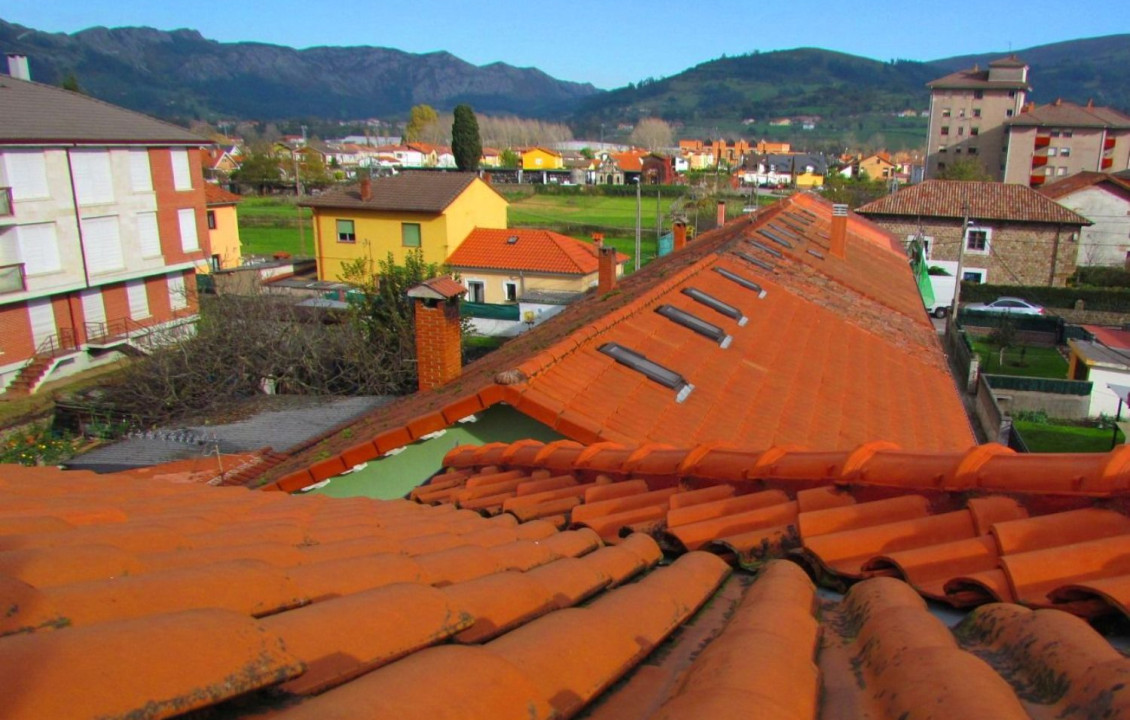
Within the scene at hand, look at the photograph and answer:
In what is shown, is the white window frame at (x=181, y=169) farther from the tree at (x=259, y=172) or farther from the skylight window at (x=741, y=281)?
the tree at (x=259, y=172)

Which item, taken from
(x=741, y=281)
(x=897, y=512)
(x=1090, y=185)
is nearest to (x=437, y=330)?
(x=741, y=281)

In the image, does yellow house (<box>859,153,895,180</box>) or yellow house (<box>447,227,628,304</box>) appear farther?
yellow house (<box>859,153,895,180</box>)

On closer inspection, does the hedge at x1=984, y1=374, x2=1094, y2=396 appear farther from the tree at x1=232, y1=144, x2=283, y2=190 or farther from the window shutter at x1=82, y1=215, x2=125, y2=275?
the tree at x1=232, y1=144, x2=283, y2=190

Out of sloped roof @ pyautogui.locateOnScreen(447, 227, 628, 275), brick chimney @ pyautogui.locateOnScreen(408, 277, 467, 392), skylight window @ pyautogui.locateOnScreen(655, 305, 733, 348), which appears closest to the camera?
skylight window @ pyautogui.locateOnScreen(655, 305, 733, 348)

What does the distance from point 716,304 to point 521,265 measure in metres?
23.5

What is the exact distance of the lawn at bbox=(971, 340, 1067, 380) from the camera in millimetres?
27031

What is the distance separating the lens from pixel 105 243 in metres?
29.1

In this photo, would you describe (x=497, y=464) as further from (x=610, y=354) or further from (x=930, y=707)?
(x=930, y=707)

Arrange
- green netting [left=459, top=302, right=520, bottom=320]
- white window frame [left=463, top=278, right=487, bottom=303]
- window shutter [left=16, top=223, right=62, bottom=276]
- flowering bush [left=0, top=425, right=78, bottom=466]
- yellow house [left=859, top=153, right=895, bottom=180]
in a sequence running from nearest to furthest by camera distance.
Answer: flowering bush [left=0, top=425, right=78, bottom=466], window shutter [left=16, top=223, right=62, bottom=276], green netting [left=459, top=302, right=520, bottom=320], white window frame [left=463, top=278, right=487, bottom=303], yellow house [left=859, top=153, right=895, bottom=180]

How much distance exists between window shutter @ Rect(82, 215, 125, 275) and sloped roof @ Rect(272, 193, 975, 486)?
2349cm

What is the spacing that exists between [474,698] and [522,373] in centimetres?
530

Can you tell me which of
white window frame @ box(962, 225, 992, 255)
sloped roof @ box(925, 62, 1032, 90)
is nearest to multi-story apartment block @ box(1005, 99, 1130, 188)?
sloped roof @ box(925, 62, 1032, 90)

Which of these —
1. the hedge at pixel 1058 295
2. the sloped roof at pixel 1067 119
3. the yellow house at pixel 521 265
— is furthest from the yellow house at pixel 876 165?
the yellow house at pixel 521 265

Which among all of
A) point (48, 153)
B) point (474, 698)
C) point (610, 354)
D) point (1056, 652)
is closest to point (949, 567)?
point (1056, 652)
